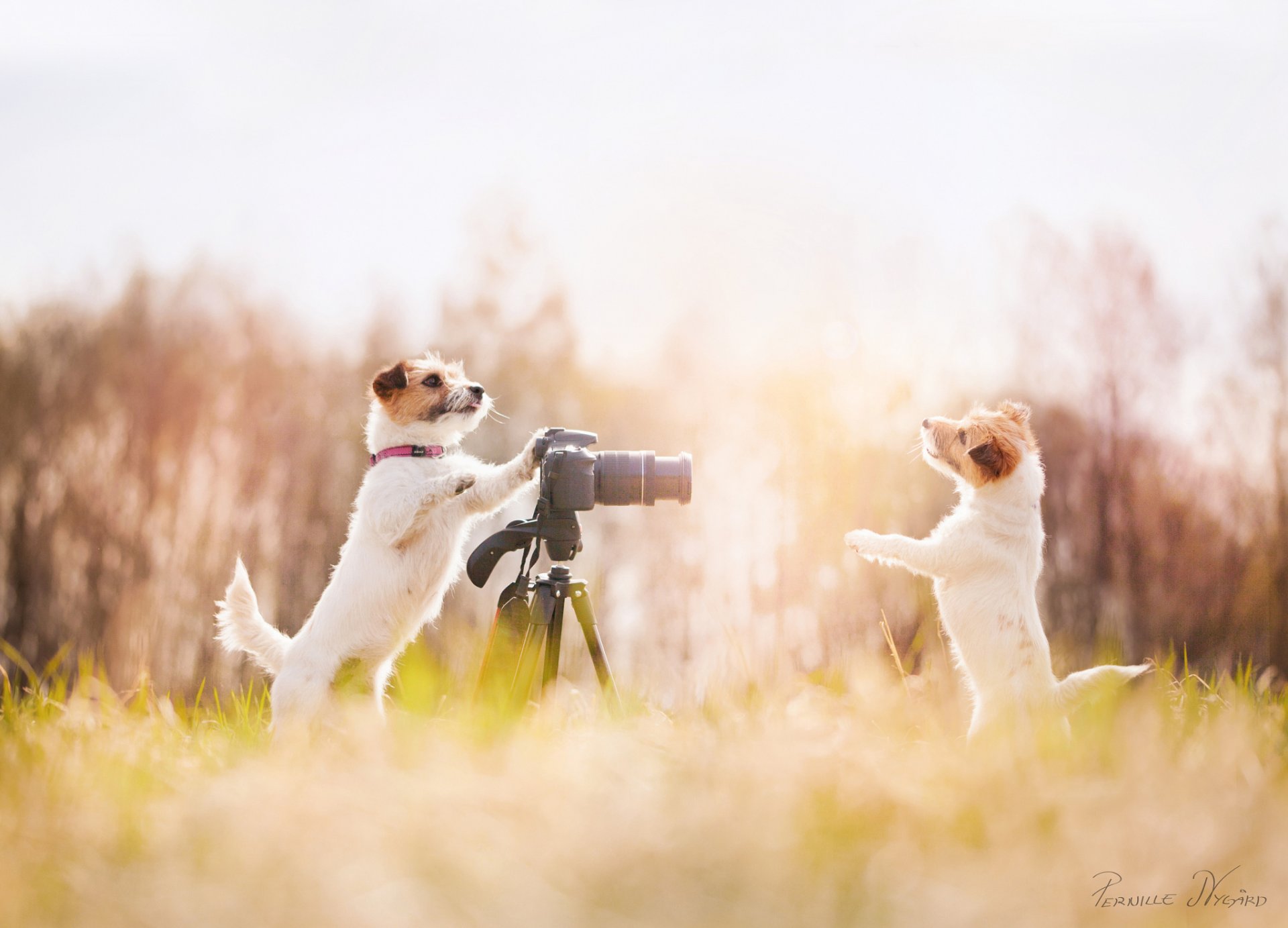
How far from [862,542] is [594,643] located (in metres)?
1.30

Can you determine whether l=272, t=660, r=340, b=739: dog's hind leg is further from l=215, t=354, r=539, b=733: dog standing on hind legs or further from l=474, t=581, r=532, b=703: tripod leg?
l=474, t=581, r=532, b=703: tripod leg

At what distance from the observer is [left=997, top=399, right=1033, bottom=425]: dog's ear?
4.18m

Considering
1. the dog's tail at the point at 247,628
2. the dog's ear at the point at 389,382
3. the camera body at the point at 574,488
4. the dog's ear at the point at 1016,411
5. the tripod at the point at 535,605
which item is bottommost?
the dog's tail at the point at 247,628

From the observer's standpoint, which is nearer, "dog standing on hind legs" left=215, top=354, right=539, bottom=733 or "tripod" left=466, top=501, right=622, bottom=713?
"tripod" left=466, top=501, right=622, bottom=713

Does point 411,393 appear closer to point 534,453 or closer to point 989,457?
point 534,453

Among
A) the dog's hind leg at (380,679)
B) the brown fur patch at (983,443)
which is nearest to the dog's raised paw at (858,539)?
the brown fur patch at (983,443)

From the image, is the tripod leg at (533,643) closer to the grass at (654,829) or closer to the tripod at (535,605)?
the tripod at (535,605)

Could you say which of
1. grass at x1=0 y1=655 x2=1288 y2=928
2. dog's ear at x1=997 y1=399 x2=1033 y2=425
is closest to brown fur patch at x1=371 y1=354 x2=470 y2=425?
grass at x1=0 y1=655 x2=1288 y2=928

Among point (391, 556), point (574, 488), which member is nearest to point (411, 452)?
point (391, 556)

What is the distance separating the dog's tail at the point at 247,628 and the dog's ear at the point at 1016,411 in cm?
356

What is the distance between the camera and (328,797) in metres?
1.88

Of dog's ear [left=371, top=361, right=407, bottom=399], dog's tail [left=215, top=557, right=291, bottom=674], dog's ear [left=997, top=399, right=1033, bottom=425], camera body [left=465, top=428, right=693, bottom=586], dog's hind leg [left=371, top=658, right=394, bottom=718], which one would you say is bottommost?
dog's hind leg [left=371, top=658, right=394, bottom=718]

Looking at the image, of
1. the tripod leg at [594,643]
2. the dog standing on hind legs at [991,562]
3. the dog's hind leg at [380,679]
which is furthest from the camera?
the dog's hind leg at [380,679]

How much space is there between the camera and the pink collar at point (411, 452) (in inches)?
152
